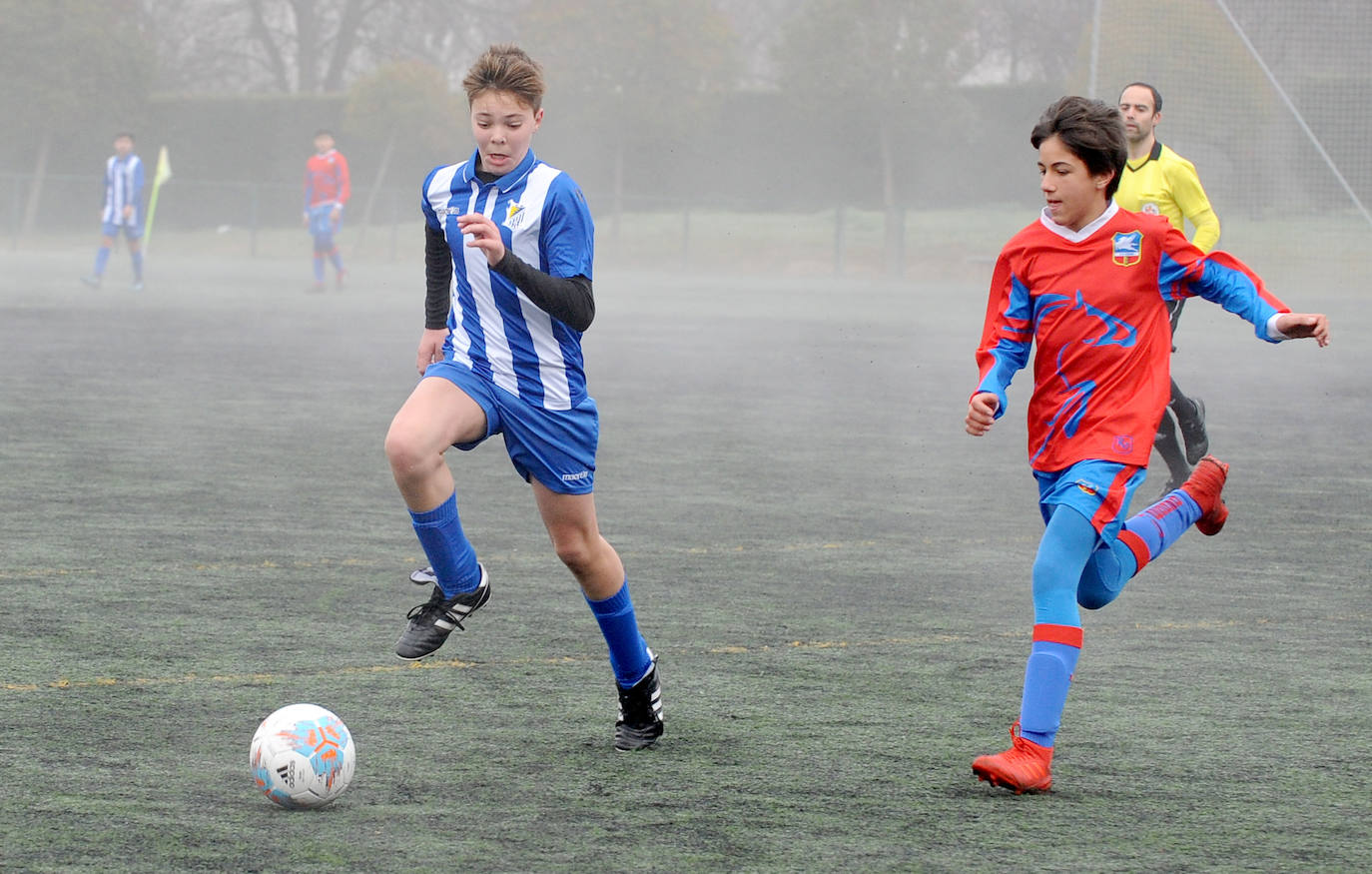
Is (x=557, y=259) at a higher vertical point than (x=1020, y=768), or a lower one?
higher

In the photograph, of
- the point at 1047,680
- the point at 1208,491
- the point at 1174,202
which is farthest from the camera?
the point at 1174,202

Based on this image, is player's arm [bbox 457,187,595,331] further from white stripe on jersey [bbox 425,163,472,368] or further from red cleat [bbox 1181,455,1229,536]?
red cleat [bbox 1181,455,1229,536]

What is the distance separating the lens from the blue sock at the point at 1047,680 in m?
4.22

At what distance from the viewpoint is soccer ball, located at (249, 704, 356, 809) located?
3.84 metres

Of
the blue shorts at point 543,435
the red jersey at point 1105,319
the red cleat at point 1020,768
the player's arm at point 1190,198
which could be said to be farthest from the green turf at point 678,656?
the player's arm at point 1190,198

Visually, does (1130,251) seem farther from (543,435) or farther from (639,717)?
(639,717)

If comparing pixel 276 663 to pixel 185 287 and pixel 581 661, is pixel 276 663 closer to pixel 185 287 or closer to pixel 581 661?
pixel 581 661

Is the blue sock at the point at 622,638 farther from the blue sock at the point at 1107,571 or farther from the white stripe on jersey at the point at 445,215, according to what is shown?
the blue sock at the point at 1107,571

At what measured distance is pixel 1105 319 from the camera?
4609 millimetres

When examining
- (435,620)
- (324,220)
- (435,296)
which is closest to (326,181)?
(324,220)

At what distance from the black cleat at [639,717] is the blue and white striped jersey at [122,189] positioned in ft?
71.2

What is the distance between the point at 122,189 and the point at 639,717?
2204cm

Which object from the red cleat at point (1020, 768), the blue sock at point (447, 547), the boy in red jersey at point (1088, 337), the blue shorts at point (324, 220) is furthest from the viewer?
the blue shorts at point (324, 220)

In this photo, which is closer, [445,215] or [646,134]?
[445,215]
